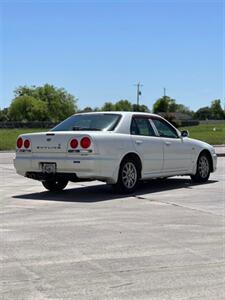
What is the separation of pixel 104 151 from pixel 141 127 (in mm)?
1532

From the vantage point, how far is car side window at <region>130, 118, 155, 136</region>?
11211 mm

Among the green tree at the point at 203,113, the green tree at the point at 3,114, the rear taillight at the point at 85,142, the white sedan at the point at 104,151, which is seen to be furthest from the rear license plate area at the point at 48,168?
the green tree at the point at 203,113

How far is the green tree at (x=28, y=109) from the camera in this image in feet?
449

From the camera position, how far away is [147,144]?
11250 mm

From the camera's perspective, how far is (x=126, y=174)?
422 inches

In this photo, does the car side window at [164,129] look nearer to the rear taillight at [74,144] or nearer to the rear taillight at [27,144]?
the rear taillight at [74,144]

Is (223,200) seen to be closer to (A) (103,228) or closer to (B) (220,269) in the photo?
(A) (103,228)

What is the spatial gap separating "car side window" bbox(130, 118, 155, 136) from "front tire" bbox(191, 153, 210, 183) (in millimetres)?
1723

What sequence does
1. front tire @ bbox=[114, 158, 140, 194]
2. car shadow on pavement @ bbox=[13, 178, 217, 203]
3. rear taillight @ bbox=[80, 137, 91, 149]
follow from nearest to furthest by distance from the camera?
1. rear taillight @ bbox=[80, 137, 91, 149]
2. car shadow on pavement @ bbox=[13, 178, 217, 203]
3. front tire @ bbox=[114, 158, 140, 194]

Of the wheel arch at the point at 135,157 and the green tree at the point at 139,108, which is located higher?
the green tree at the point at 139,108

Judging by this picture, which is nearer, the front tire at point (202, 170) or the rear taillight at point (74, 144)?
the rear taillight at point (74, 144)

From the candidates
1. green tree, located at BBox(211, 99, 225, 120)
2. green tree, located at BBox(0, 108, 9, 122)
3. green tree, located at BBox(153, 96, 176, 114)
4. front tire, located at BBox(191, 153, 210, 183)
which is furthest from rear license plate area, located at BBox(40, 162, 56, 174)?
green tree, located at BBox(211, 99, 225, 120)

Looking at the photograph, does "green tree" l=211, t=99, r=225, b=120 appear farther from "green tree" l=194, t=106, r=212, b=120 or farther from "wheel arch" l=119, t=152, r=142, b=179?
"wheel arch" l=119, t=152, r=142, b=179

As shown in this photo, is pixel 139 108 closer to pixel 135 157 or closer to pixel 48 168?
pixel 135 157
